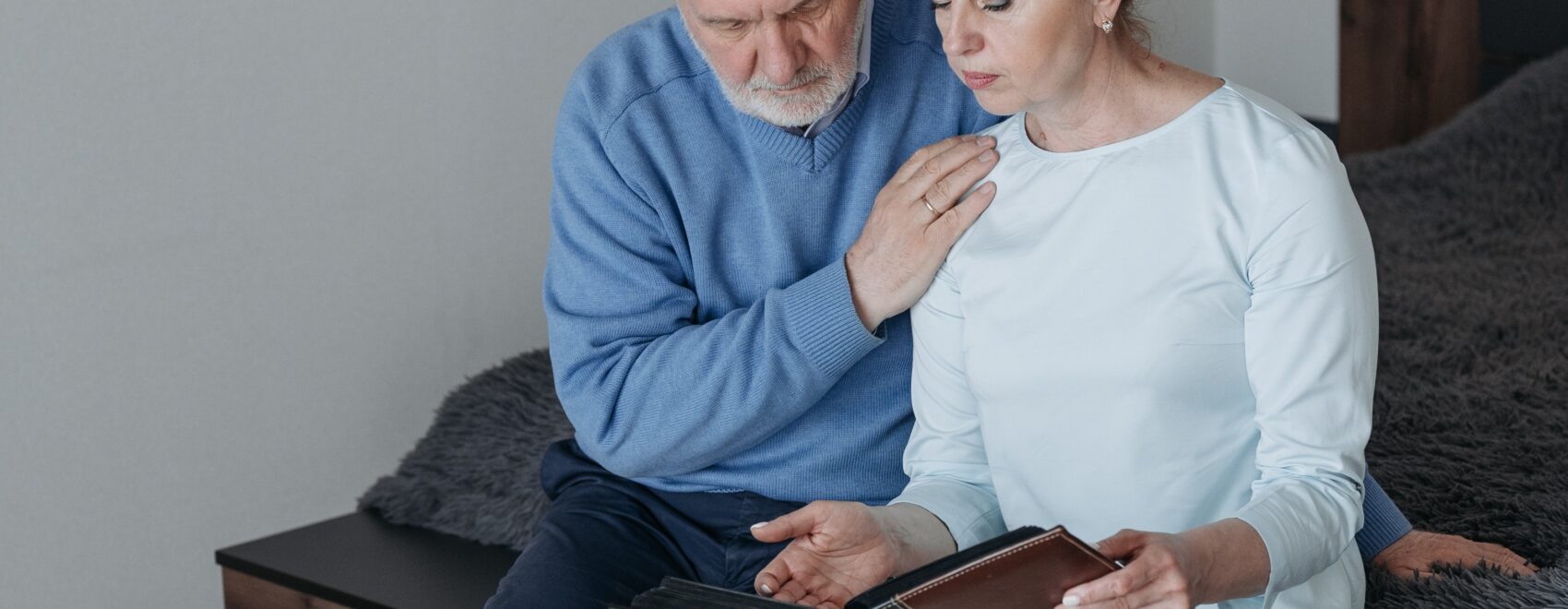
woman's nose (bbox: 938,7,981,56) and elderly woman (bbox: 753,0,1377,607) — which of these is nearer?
elderly woman (bbox: 753,0,1377,607)

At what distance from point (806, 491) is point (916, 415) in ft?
0.57

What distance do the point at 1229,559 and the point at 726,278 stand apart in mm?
647

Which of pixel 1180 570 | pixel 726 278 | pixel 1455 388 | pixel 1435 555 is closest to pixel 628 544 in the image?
pixel 726 278

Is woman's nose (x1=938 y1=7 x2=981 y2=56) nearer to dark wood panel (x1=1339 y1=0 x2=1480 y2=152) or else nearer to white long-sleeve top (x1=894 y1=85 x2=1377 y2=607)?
white long-sleeve top (x1=894 y1=85 x2=1377 y2=607)

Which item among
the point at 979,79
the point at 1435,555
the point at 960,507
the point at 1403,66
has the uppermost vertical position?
the point at 979,79

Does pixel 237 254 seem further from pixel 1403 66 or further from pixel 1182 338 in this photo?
pixel 1403 66

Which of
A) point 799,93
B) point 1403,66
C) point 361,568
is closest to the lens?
point 799,93

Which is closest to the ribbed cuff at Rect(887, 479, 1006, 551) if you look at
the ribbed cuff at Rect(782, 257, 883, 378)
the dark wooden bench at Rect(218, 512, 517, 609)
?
the ribbed cuff at Rect(782, 257, 883, 378)

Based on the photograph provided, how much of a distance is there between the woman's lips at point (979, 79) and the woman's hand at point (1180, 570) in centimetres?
A: 39

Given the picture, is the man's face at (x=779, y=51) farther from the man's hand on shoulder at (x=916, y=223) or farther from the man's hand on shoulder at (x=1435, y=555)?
the man's hand on shoulder at (x=1435, y=555)

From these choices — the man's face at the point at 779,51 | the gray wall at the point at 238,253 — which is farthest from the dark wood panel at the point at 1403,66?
the man's face at the point at 779,51

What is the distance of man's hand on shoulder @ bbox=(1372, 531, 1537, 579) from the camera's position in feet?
4.29

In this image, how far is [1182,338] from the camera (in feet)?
3.65

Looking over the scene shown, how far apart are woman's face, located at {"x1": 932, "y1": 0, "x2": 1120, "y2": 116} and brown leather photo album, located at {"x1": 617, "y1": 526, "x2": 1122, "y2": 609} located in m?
0.39
